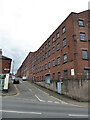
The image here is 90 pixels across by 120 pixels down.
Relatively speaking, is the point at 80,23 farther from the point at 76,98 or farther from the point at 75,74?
the point at 76,98

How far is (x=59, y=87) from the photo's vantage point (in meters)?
21.1

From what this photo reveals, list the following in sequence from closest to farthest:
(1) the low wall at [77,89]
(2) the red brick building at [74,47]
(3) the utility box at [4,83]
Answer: (1) the low wall at [77,89] < (2) the red brick building at [74,47] < (3) the utility box at [4,83]

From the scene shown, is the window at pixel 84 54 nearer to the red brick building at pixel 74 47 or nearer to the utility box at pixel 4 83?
the red brick building at pixel 74 47

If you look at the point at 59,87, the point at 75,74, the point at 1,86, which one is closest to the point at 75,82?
the point at 75,74

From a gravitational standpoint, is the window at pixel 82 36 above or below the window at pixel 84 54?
above

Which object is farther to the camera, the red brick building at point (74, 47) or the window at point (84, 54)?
the window at point (84, 54)

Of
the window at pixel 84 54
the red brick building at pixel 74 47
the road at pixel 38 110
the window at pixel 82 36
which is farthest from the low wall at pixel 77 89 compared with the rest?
the window at pixel 82 36

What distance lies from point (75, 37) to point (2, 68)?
75.9 ft

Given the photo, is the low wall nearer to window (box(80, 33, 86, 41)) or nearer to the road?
the road

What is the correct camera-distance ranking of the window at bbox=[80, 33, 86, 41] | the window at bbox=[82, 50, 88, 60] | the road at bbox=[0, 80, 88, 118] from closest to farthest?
the road at bbox=[0, 80, 88, 118] → the window at bbox=[82, 50, 88, 60] → the window at bbox=[80, 33, 86, 41]

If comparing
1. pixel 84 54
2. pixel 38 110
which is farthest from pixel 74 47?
pixel 38 110

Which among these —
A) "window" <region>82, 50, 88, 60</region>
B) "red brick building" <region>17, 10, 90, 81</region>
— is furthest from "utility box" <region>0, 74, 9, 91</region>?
"window" <region>82, 50, 88, 60</region>

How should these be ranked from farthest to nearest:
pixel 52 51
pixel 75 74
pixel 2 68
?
pixel 2 68
pixel 52 51
pixel 75 74

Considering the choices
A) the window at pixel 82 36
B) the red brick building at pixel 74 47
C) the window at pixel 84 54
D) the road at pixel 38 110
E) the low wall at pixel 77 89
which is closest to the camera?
the road at pixel 38 110
